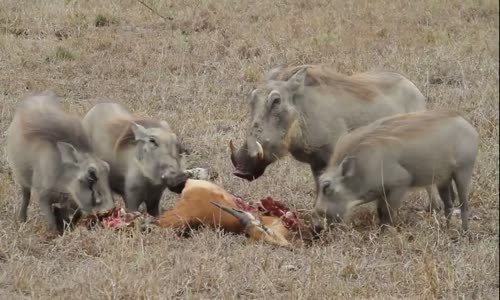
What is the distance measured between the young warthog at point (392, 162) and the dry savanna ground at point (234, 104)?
17 centimetres

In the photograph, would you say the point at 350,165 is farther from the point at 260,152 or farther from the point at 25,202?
the point at 25,202

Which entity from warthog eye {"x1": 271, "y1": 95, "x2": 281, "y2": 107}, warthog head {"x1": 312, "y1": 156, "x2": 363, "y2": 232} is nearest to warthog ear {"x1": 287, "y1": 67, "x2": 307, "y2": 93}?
warthog eye {"x1": 271, "y1": 95, "x2": 281, "y2": 107}

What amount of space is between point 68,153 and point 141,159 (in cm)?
45

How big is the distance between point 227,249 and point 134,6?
7.68m

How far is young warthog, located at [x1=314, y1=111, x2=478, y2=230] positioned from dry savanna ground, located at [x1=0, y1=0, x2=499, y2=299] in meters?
0.17

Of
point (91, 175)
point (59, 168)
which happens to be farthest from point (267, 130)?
point (59, 168)

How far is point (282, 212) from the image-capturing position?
540 cm

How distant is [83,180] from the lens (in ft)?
17.0

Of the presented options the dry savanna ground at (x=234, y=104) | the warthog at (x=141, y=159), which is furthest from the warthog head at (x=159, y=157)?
the dry savanna ground at (x=234, y=104)

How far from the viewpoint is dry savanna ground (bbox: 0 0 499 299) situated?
4320mm

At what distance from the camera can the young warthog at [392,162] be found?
5207 mm

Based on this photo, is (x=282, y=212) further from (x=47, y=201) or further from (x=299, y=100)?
(x=47, y=201)

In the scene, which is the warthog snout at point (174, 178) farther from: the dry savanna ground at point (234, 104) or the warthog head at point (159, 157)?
the dry savanna ground at point (234, 104)

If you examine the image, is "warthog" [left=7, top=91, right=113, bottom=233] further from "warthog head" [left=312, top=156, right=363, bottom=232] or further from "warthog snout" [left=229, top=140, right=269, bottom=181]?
"warthog head" [left=312, top=156, right=363, bottom=232]
